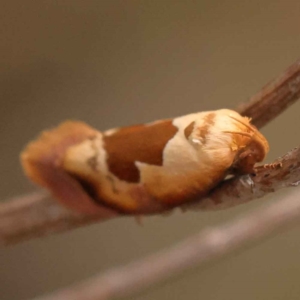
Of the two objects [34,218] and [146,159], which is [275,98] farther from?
[34,218]

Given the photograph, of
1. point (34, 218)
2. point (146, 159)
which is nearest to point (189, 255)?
point (34, 218)

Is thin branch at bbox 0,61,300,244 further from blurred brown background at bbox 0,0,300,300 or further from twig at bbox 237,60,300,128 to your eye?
blurred brown background at bbox 0,0,300,300

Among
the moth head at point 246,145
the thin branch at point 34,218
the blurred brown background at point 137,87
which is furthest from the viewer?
the blurred brown background at point 137,87

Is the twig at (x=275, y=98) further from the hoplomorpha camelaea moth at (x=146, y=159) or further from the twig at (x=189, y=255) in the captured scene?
the twig at (x=189, y=255)

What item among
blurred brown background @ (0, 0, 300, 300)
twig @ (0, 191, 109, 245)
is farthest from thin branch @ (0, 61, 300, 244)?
blurred brown background @ (0, 0, 300, 300)

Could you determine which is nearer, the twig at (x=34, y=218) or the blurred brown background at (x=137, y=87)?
the twig at (x=34, y=218)

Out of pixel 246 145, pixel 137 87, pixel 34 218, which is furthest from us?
pixel 137 87

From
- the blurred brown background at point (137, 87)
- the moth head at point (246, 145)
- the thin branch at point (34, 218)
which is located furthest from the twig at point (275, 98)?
the blurred brown background at point (137, 87)
